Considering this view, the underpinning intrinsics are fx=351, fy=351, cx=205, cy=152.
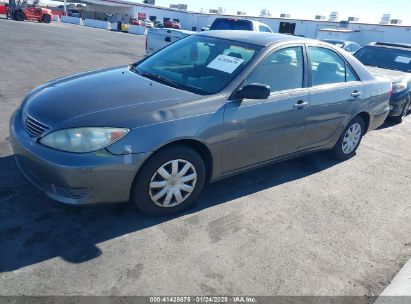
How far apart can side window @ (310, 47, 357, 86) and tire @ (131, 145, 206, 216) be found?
1.93m

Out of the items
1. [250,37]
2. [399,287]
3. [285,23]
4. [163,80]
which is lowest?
[399,287]

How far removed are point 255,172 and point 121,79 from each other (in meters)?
1.99

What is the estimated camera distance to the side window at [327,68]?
14.0ft

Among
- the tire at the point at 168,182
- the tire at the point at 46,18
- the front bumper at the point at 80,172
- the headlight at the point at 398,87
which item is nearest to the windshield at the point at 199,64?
the tire at the point at 168,182

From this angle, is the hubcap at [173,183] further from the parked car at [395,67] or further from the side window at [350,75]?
the parked car at [395,67]

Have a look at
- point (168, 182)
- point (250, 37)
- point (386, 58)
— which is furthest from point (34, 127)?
point (386, 58)

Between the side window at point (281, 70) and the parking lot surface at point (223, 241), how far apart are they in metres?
1.18

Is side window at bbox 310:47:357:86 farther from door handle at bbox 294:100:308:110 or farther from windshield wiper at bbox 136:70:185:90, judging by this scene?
windshield wiper at bbox 136:70:185:90

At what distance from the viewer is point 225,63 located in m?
3.68

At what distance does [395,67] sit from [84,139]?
26.4 ft

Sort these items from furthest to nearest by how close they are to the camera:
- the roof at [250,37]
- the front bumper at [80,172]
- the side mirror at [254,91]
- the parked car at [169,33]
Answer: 1. the parked car at [169,33]
2. the roof at [250,37]
3. the side mirror at [254,91]
4. the front bumper at [80,172]

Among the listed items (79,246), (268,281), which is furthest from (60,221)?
(268,281)

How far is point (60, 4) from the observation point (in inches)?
3086

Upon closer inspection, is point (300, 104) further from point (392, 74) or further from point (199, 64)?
point (392, 74)
